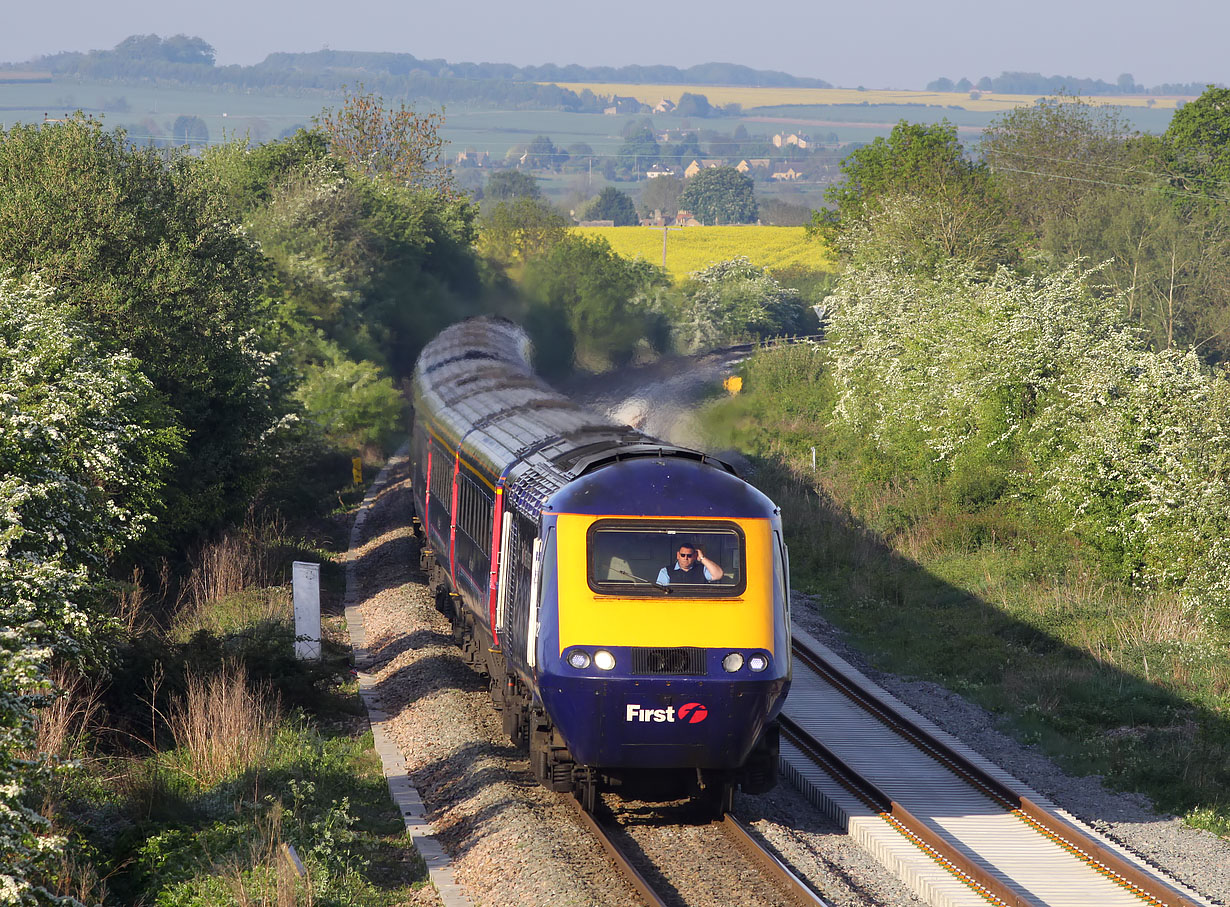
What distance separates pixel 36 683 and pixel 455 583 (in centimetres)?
910

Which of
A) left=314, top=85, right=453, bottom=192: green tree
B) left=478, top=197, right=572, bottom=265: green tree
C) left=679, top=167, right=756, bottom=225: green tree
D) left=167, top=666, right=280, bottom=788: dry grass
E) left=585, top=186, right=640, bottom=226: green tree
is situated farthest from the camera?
left=679, top=167, right=756, bottom=225: green tree

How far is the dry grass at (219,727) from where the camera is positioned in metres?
12.7

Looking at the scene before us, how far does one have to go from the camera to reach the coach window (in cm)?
1133

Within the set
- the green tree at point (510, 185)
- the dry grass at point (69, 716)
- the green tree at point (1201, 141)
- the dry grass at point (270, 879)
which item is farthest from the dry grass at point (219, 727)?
the green tree at point (510, 185)

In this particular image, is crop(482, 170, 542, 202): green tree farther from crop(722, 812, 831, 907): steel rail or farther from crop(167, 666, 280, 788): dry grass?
crop(722, 812, 831, 907): steel rail

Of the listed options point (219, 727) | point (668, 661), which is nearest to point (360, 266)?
point (219, 727)

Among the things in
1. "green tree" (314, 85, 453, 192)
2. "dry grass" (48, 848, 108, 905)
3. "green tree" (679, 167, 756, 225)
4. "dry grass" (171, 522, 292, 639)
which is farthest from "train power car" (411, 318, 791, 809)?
"green tree" (679, 167, 756, 225)

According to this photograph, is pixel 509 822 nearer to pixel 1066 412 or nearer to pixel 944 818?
pixel 944 818

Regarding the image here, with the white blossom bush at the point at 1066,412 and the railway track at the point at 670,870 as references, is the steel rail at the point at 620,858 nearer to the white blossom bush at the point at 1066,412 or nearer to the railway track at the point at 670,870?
the railway track at the point at 670,870

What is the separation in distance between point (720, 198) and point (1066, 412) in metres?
164

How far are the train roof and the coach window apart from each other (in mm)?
960

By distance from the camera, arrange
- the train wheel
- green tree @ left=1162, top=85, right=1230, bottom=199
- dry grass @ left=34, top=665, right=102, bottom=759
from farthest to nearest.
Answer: green tree @ left=1162, top=85, right=1230, bottom=199 < the train wheel < dry grass @ left=34, top=665, right=102, bottom=759

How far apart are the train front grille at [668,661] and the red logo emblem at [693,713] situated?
299 mm

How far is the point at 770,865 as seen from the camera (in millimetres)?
11008
